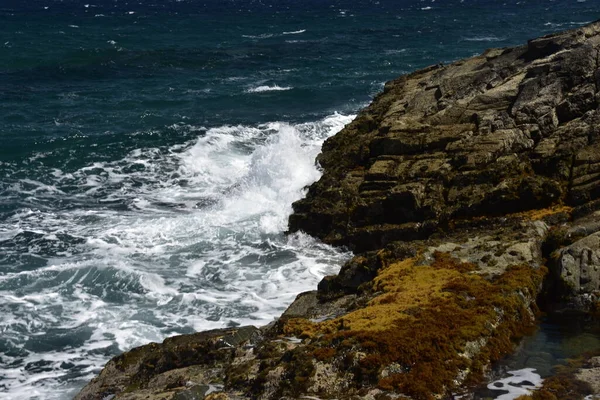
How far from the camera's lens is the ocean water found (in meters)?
26.8

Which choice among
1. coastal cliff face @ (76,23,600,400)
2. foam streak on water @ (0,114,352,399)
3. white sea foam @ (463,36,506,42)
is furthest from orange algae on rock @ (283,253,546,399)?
white sea foam @ (463,36,506,42)

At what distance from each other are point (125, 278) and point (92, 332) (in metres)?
4.29

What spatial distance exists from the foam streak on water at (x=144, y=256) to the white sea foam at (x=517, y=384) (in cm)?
1071

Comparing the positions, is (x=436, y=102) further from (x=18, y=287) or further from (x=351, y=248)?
(x=18, y=287)

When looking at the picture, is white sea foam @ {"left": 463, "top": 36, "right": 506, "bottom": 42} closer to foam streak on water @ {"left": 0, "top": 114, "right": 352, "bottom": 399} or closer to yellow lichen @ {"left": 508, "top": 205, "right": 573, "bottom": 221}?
foam streak on water @ {"left": 0, "top": 114, "right": 352, "bottom": 399}

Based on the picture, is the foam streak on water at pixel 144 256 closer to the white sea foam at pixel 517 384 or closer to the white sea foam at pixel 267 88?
the white sea foam at pixel 517 384

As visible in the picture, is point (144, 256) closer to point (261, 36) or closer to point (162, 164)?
point (162, 164)

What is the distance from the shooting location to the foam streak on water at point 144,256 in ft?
82.8

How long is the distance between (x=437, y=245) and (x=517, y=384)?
717 centimetres

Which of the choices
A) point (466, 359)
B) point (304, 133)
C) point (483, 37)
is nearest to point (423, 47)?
point (483, 37)

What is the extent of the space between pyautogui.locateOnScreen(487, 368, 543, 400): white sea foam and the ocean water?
10.5m

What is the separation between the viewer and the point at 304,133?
4956 cm

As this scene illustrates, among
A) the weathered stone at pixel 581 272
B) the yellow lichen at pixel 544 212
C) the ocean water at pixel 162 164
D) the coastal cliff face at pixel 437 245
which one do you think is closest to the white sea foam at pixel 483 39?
the ocean water at pixel 162 164

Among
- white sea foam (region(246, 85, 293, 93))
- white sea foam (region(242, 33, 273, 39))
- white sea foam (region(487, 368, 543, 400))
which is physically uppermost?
white sea foam (region(242, 33, 273, 39))
